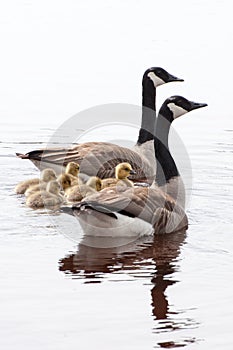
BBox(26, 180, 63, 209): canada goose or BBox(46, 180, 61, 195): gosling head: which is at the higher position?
BBox(46, 180, 61, 195): gosling head

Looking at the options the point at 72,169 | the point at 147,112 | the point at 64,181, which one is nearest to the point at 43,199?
the point at 64,181

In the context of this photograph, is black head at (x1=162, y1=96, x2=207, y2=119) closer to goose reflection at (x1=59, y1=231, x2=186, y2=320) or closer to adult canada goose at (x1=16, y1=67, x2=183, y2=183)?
adult canada goose at (x1=16, y1=67, x2=183, y2=183)

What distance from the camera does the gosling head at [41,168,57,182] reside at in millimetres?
9634

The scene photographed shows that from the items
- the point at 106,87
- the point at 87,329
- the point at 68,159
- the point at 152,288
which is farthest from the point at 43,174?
the point at 106,87

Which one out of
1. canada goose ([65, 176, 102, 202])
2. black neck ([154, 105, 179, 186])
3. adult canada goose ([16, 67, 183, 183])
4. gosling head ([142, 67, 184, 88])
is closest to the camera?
black neck ([154, 105, 179, 186])

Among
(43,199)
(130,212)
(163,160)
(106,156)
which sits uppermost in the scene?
(163,160)

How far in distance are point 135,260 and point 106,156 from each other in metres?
3.08

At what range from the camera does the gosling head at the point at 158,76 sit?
11.4 meters

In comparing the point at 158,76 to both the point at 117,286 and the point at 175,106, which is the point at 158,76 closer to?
the point at 175,106

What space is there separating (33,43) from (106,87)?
144 inches

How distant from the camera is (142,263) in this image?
24.9 ft

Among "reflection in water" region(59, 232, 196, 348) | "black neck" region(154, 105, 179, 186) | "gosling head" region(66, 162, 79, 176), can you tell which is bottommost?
"reflection in water" region(59, 232, 196, 348)

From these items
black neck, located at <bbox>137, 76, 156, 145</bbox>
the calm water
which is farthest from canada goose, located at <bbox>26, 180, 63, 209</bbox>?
black neck, located at <bbox>137, 76, 156, 145</bbox>

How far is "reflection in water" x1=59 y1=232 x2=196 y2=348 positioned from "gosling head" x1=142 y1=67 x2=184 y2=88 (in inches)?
132
